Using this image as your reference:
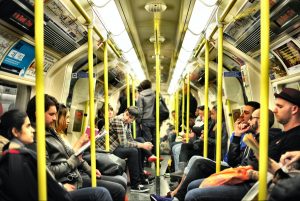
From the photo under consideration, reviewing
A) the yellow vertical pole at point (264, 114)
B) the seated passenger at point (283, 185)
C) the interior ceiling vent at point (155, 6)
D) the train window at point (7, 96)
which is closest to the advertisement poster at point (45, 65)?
the train window at point (7, 96)

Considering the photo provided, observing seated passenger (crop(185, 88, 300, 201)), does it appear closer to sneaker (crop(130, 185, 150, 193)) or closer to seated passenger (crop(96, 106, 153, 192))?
seated passenger (crop(96, 106, 153, 192))

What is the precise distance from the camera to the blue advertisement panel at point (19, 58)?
3473 millimetres

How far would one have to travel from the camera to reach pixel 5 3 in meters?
2.82

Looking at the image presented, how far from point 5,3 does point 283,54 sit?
9.60ft

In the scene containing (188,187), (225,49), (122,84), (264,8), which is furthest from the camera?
(122,84)

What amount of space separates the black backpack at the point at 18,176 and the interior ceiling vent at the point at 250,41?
10.1ft

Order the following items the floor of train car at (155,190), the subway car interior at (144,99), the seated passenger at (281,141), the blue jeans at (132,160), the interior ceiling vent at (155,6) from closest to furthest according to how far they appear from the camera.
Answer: the subway car interior at (144,99)
the seated passenger at (281,141)
the floor of train car at (155,190)
the blue jeans at (132,160)
the interior ceiling vent at (155,6)

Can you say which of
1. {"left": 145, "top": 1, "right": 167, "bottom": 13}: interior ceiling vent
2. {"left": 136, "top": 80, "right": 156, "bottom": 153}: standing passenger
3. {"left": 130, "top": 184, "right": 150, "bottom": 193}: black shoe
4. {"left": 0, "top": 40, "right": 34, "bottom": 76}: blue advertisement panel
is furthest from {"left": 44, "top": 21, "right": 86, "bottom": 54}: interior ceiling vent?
{"left": 130, "top": 184, "right": 150, "bottom": 193}: black shoe

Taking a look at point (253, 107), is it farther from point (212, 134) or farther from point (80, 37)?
point (80, 37)

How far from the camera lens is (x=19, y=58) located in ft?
12.1

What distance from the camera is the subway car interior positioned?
1.91 m

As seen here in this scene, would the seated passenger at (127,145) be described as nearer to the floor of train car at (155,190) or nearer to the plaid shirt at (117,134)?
the plaid shirt at (117,134)

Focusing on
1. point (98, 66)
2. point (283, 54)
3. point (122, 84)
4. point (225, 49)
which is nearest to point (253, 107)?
point (283, 54)

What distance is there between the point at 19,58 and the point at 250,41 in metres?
2.90
